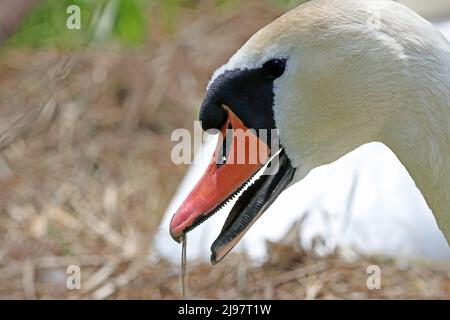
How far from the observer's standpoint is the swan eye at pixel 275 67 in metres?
1.84

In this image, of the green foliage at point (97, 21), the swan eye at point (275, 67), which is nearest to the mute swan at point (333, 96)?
the swan eye at point (275, 67)

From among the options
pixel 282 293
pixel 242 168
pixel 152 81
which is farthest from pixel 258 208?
pixel 152 81

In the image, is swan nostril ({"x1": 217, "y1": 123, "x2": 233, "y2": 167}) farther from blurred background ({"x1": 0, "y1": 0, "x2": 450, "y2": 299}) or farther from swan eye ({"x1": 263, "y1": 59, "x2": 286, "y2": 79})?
blurred background ({"x1": 0, "y1": 0, "x2": 450, "y2": 299})

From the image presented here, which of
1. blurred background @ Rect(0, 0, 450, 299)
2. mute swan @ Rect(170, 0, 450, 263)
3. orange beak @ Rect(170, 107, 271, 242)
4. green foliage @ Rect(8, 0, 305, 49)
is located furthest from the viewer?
blurred background @ Rect(0, 0, 450, 299)

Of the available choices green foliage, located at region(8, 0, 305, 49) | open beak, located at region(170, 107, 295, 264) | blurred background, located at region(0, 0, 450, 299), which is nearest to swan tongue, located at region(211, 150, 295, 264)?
open beak, located at region(170, 107, 295, 264)

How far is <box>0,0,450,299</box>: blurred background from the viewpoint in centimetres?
326

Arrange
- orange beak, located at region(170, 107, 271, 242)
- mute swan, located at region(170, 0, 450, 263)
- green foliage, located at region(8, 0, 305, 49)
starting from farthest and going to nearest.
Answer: green foliage, located at region(8, 0, 305, 49) → orange beak, located at region(170, 107, 271, 242) → mute swan, located at region(170, 0, 450, 263)

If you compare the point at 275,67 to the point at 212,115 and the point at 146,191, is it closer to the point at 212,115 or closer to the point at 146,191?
the point at 212,115

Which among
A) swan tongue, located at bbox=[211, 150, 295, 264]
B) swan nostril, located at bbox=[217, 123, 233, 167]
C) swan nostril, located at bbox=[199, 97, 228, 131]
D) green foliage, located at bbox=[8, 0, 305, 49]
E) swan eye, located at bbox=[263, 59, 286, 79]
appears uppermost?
green foliage, located at bbox=[8, 0, 305, 49]

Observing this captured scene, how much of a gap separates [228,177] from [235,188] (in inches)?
1.1

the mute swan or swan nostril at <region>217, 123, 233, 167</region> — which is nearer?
the mute swan

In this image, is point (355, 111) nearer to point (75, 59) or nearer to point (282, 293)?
point (282, 293)

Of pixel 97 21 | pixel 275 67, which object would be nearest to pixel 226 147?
pixel 275 67

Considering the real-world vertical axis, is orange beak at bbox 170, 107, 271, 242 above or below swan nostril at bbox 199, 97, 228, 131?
below
